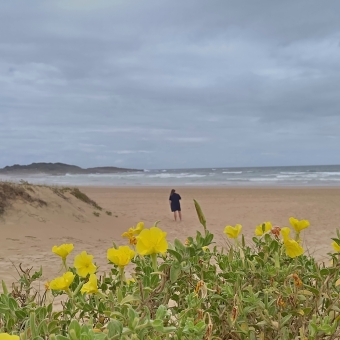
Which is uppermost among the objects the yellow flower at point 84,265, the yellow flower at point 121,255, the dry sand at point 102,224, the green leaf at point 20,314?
the yellow flower at point 121,255

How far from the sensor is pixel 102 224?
1165 centimetres

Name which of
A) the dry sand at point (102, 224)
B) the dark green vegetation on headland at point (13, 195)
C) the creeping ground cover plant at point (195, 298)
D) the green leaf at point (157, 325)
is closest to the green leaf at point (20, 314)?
the creeping ground cover plant at point (195, 298)

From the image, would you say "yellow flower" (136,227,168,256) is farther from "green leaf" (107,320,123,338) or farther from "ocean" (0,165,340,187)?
"ocean" (0,165,340,187)

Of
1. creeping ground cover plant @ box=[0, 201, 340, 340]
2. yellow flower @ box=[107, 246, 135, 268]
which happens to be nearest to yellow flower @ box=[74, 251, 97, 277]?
creeping ground cover plant @ box=[0, 201, 340, 340]

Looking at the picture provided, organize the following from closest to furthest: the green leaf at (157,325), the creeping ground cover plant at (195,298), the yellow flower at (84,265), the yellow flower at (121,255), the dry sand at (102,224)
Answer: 1. the green leaf at (157,325)
2. the creeping ground cover plant at (195,298)
3. the yellow flower at (121,255)
4. the yellow flower at (84,265)
5. the dry sand at (102,224)

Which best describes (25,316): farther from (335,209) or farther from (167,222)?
(335,209)

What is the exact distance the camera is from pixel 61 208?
1139 centimetres

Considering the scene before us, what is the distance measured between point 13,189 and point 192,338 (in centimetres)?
1056

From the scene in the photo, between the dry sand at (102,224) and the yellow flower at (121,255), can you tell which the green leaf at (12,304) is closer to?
the yellow flower at (121,255)

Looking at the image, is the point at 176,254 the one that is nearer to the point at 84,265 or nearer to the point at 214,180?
the point at 84,265

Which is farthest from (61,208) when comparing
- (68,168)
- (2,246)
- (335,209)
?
(68,168)

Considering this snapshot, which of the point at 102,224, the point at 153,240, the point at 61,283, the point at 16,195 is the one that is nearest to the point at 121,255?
the point at 153,240

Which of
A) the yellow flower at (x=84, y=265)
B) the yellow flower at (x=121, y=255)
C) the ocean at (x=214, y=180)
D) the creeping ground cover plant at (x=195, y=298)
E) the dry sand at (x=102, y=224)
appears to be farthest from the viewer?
the ocean at (x=214, y=180)

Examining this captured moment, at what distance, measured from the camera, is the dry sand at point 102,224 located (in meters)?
7.53
